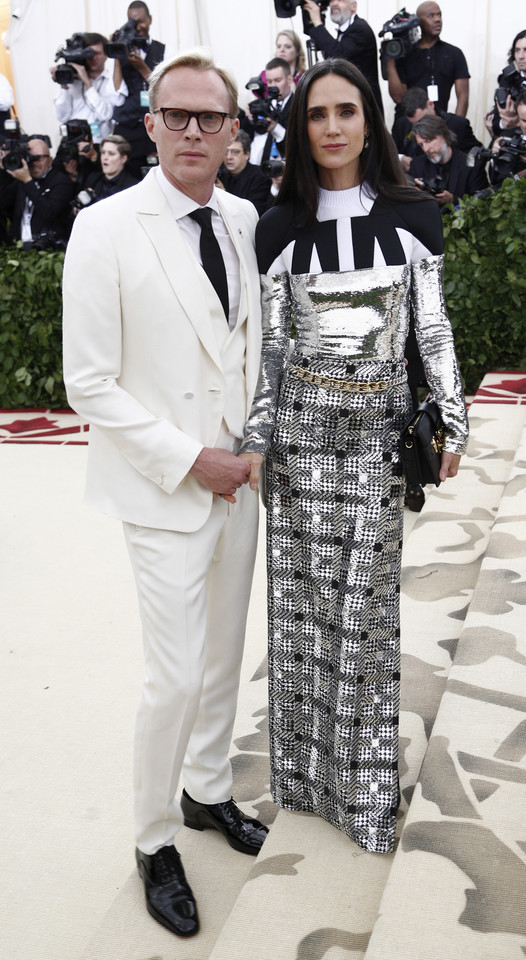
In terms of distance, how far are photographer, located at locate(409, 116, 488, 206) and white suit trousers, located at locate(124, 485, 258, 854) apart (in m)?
4.28

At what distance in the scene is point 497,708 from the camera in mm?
2322

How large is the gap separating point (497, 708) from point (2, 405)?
4778 mm

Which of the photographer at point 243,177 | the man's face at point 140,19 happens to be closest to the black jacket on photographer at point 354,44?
the photographer at point 243,177

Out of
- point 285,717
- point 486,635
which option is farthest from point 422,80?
point 285,717

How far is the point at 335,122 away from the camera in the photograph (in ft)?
5.94

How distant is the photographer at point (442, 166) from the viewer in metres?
5.78

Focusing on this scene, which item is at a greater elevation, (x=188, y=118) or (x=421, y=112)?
(x=421, y=112)

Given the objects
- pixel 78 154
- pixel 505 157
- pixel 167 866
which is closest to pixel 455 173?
pixel 505 157

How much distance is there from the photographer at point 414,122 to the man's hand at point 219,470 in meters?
4.65

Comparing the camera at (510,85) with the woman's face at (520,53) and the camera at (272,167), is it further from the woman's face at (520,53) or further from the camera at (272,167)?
the camera at (272,167)

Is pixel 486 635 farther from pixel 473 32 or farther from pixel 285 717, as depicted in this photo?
pixel 473 32

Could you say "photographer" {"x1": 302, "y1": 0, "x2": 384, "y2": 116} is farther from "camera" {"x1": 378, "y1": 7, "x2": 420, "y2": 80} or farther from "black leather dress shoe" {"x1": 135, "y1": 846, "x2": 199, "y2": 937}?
"black leather dress shoe" {"x1": 135, "y1": 846, "x2": 199, "y2": 937}

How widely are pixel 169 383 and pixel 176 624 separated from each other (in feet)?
1.54

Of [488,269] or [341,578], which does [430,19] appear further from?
[341,578]
